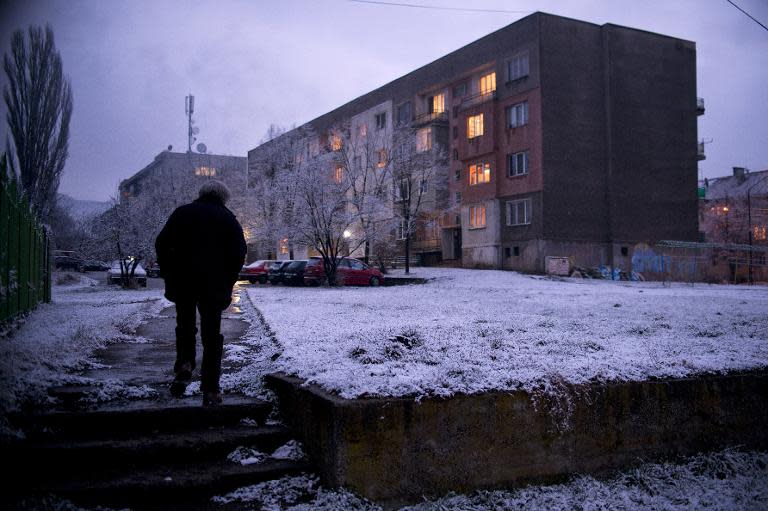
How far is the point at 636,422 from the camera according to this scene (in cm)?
467

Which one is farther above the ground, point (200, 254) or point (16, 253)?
point (16, 253)

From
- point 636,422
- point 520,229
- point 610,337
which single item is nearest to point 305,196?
point 520,229

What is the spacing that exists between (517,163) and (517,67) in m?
5.66

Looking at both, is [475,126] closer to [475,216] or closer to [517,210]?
[475,216]

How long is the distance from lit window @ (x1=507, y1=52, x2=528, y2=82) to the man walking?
31.9m

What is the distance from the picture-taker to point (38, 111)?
870 inches

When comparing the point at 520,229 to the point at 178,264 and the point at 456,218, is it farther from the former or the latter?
the point at 178,264

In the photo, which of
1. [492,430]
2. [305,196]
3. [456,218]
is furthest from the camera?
[456,218]

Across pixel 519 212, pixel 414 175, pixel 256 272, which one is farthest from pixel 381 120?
pixel 256 272

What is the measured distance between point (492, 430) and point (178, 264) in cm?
282

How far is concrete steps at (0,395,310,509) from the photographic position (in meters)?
3.53

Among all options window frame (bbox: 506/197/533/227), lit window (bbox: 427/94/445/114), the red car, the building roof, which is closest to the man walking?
the red car

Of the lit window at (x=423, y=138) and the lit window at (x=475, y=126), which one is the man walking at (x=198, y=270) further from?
the lit window at (x=423, y=138)

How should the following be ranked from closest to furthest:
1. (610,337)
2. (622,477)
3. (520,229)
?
(622,477) → (610,337) → (520,229)
